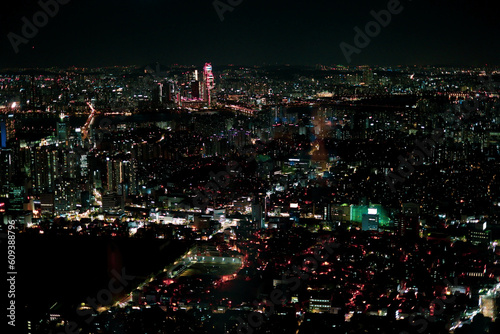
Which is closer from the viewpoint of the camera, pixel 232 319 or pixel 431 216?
pixel 232 319

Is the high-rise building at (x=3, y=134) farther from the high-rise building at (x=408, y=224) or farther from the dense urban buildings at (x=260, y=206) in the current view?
the high-rise building at (x=408, y=224)

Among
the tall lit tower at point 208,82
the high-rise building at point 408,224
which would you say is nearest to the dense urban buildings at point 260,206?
the high-rise building at point 408,224

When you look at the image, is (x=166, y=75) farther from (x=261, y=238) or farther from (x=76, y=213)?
(x=261, y=238)

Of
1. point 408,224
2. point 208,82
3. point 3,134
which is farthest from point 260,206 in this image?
point 208,82

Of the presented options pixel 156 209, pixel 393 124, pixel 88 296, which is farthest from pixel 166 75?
pixel 88 296

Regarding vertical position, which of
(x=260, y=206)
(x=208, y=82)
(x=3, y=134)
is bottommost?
(x=260, y=206)

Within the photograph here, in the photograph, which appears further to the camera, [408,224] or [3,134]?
[3,134]

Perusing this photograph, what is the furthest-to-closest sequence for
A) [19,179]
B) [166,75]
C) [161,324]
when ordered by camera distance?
[166,75], [19,179], [161,324]

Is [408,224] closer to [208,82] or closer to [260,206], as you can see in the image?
[260,206]

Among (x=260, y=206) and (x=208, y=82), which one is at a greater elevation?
(x=208, y=82)
